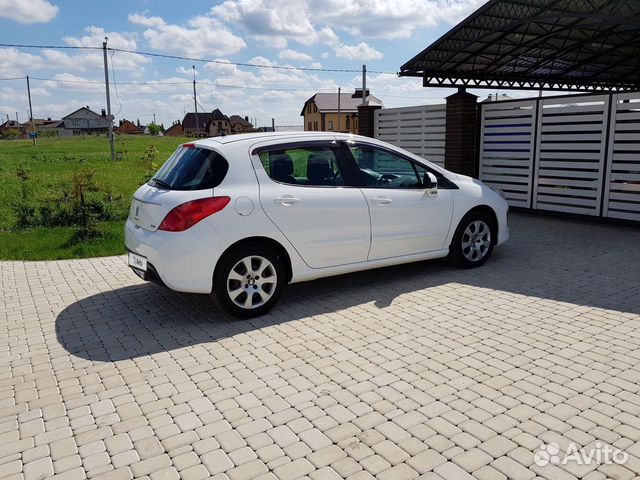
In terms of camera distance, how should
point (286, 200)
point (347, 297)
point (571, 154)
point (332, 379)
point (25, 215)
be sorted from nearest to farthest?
point (332, 379) → point (286, 200) → point (347, 297) → point (571, 154) → point (25, 215)

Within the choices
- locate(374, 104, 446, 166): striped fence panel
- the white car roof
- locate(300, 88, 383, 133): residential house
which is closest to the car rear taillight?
the white car roof

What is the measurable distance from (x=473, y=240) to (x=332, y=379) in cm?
354

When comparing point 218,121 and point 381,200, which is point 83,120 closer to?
point 218,121

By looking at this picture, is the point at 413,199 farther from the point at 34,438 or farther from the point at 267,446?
the point at 34,438

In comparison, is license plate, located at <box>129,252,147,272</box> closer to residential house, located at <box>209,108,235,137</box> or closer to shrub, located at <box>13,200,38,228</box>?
shrub, located at <box>13,200,38,228</box>

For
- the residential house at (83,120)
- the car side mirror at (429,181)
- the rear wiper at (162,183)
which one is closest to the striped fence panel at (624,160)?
the car side mirror at (429,181)

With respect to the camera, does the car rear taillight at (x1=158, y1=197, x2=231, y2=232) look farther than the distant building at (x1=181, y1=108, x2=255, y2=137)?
No

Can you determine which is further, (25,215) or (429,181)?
(25,215)

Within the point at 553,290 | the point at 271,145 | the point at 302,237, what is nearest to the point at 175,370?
the point at 302,237

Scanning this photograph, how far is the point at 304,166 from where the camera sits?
18.2 ft

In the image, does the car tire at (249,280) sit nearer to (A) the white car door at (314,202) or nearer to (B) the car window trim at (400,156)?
(A) the white car door at (314,202)

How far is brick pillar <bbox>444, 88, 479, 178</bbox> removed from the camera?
38.1ft

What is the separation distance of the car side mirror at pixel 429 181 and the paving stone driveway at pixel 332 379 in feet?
3.60

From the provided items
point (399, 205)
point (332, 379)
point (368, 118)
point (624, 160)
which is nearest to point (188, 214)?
point (332, 379)
